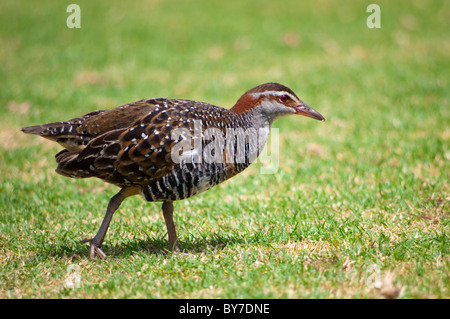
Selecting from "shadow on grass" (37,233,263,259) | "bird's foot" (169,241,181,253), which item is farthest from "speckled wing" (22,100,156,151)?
"bird's foot" (169,241,181,253)

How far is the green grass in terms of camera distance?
4.20m

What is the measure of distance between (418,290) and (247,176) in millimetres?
3696

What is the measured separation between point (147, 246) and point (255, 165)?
301 cm

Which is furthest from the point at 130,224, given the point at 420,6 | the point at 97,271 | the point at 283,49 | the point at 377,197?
the point at 420,6

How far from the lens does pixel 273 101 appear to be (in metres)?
4.90

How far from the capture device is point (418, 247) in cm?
445

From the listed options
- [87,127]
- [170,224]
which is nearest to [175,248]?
[170,224]

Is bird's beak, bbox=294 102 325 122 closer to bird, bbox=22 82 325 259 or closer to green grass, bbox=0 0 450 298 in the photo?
bird, bbox=22 82 325 259

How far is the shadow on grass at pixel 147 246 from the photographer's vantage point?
482 cm

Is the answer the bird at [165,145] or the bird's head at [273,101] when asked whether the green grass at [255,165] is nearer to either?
the bird at [165,145]

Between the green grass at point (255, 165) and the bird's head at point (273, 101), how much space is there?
1.13 metres

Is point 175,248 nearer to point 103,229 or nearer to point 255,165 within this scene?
point 103,229

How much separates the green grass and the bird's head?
1.13 m
